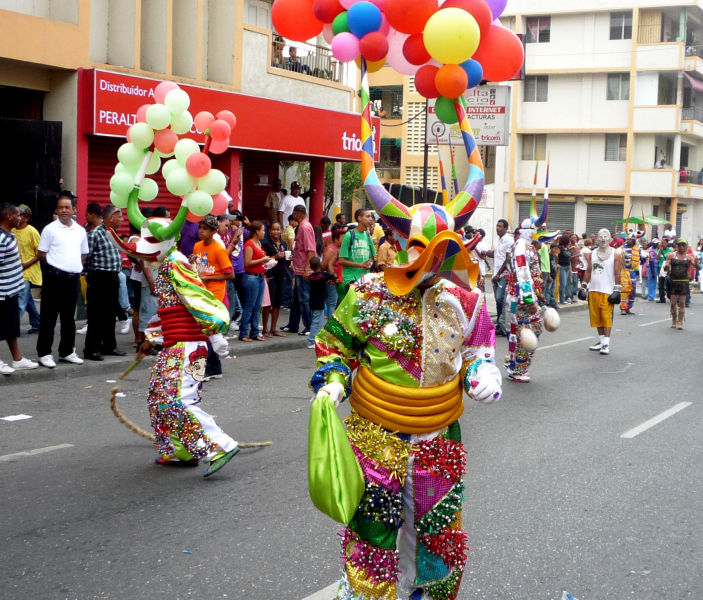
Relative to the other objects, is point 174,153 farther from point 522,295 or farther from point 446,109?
point 522,295

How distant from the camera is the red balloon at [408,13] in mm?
3812

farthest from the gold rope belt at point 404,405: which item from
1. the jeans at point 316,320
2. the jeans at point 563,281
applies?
Result: the jeans at point 563,281

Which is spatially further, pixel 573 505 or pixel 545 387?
pixel 545 387

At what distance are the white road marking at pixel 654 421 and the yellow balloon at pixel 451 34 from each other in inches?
208

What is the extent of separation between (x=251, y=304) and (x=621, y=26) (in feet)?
121

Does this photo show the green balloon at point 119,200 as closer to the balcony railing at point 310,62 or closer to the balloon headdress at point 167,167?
the balloon headdress at point 167,167

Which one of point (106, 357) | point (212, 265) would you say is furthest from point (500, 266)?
point (106, 357)

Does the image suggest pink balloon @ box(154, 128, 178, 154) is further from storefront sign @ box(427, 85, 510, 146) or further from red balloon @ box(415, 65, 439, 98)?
storefront sign @ box(427, 85, 510, 146)

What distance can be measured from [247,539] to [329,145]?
16462 millimetres

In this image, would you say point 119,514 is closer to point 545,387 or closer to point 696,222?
point 545,387

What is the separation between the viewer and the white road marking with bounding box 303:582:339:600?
4.41 m

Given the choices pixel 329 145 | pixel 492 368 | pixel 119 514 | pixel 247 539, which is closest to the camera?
pixel 492 368

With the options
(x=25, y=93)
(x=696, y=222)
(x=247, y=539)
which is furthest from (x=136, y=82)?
(x=696, y=222)

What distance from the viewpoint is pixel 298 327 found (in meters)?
14.8
